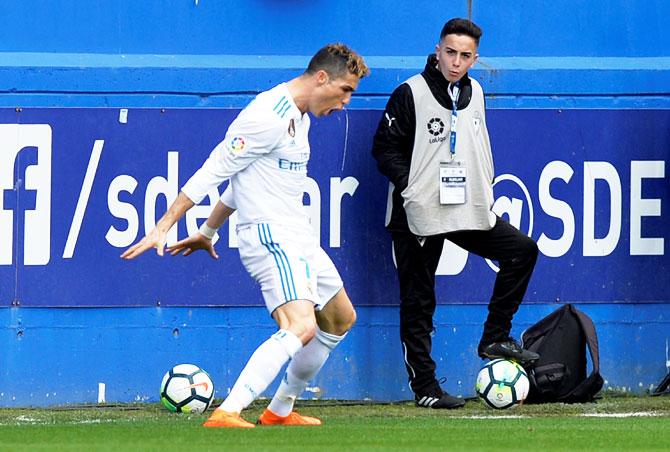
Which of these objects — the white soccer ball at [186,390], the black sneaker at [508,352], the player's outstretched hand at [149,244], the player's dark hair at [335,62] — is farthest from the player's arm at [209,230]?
the black sneaker at [508,352]

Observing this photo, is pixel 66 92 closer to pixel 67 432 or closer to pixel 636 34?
pixel 67 432

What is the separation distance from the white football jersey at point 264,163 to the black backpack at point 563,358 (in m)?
2.32

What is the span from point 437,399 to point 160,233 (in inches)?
106

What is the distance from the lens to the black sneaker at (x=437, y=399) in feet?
Result: 30.2

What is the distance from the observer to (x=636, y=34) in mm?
10125

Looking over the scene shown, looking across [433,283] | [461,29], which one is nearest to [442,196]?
[433,283]

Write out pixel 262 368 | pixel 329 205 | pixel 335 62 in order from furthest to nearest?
pixel 329 205 → pixel 335 62 → pixel 262 368

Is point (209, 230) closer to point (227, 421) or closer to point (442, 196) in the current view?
point (227, 421)

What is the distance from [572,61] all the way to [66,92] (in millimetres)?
3227

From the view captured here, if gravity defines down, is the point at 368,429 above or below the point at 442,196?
below

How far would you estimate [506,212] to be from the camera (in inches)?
387

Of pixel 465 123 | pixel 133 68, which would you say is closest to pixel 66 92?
pixel 133 68

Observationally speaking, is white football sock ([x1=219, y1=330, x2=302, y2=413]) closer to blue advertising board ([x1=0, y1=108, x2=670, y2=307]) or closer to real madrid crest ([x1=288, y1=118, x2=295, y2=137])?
real madrid crest ([x1=288, y1=118, x2=295, y2=137])

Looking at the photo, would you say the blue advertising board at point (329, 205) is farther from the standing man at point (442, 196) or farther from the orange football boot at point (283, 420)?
the orange football boot at point (283, 420)
